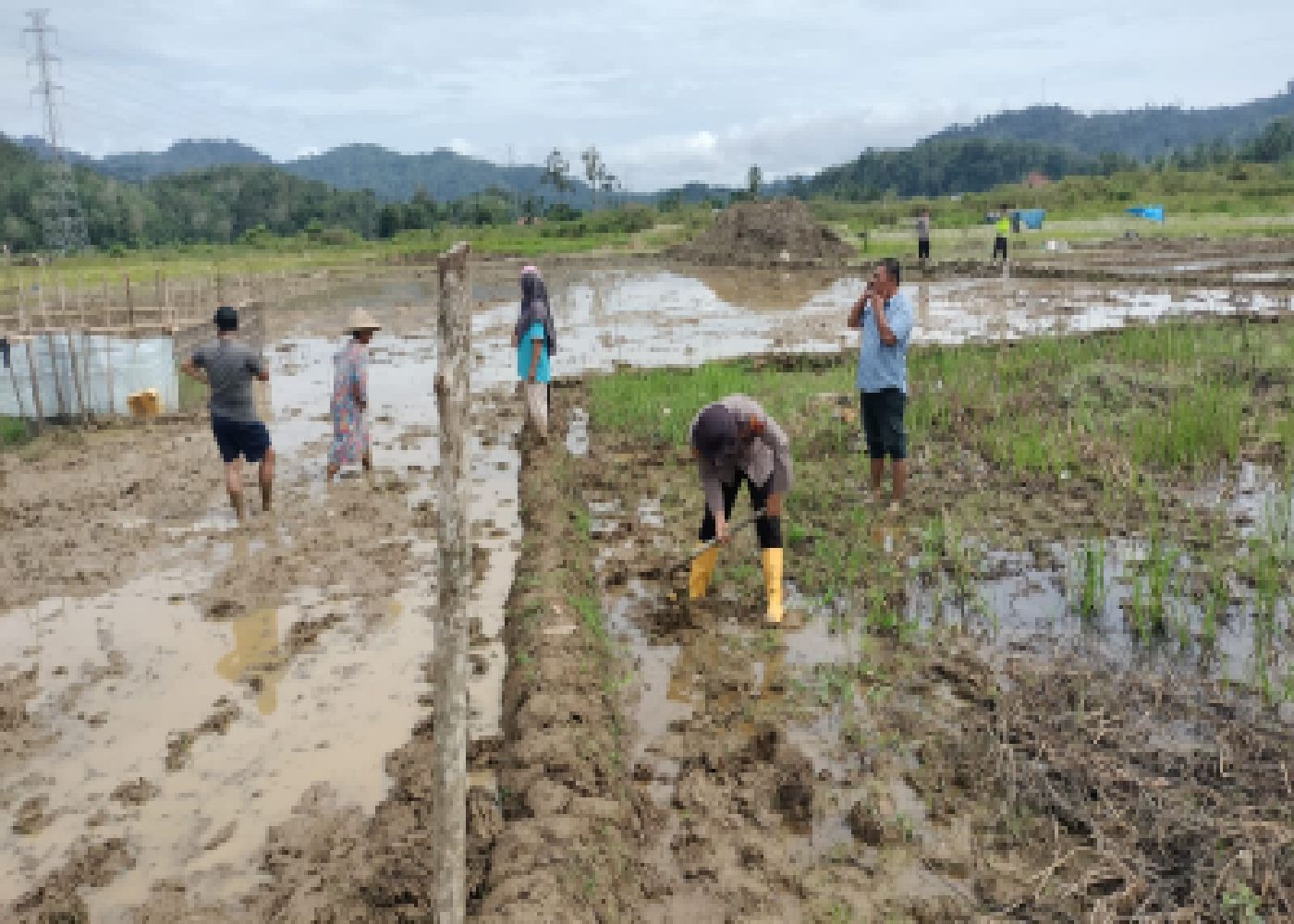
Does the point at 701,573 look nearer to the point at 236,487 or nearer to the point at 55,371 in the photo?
the point at 236,487

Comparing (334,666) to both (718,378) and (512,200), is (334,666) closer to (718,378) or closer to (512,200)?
(718,378)

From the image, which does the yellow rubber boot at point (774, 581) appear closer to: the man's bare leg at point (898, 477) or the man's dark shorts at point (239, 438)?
the man's bare leg at point (898, 477)

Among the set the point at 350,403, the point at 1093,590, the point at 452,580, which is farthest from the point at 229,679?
the point at 1093,590

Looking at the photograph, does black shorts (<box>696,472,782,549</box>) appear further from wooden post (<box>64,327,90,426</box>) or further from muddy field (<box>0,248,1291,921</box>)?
wooden post (<box>64,327,90,426</box>)

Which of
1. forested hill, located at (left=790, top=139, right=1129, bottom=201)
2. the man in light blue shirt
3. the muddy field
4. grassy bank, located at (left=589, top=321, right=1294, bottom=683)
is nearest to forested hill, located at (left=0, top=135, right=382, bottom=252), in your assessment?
grassy bank, located at (left=589, top=321, right=1294, bottom=683)

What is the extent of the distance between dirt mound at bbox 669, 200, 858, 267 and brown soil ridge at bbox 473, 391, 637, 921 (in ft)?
83.9

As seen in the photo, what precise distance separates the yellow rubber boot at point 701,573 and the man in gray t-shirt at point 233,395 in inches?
127

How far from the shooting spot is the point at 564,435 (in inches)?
338

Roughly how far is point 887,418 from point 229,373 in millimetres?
4421

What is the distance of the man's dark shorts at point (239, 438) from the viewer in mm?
6000

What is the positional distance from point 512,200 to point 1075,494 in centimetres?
8494

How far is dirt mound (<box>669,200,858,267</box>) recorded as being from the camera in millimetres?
30391

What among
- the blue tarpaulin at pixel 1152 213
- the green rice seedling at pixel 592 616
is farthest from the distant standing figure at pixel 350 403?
the blue tarpaulin at pixel 1152 213

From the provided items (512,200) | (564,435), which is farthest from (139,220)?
(564,435)
